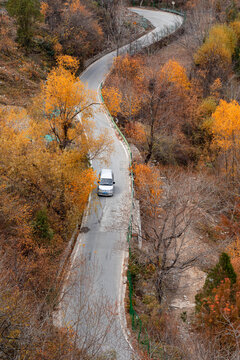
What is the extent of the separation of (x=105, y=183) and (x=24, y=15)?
33658mm

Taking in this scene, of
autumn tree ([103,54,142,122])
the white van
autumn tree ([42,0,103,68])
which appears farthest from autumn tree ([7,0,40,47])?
the white van

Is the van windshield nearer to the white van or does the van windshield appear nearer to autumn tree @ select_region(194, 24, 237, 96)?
the white van

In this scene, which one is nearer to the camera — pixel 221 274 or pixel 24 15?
pixel 221 274

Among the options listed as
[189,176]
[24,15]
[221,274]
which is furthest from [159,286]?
[24,15]

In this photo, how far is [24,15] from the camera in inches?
2074

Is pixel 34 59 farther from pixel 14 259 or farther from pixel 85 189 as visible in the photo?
pixel 14 259

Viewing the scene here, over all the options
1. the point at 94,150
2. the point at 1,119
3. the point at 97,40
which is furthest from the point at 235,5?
the point at 1,119

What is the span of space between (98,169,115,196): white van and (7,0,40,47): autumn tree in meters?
32.0

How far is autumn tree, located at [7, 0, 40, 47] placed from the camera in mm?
51938

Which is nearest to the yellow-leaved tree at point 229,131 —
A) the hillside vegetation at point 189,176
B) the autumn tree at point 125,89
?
the hillside vegetation at point 189,176

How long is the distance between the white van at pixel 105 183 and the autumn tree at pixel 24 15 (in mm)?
32023

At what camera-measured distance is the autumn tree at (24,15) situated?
170 ft

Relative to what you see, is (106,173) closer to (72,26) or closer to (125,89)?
(125,89)

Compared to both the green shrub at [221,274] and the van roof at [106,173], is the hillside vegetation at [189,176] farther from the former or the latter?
the van roof at [106,173]
